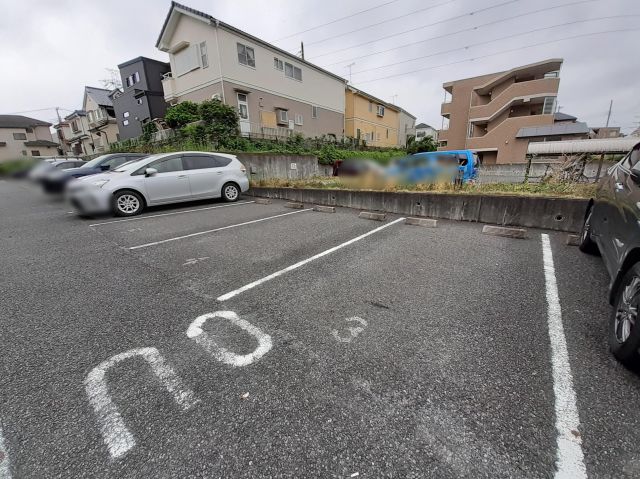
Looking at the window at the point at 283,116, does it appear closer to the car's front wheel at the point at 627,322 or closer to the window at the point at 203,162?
the window at the point at 203,162

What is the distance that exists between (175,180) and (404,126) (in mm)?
37373

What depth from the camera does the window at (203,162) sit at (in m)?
6.70

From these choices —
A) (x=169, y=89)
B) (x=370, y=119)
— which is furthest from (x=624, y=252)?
(x=370, y=119)

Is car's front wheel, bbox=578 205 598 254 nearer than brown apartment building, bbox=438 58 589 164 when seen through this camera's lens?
Yes

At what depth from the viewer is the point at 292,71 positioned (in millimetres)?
19703

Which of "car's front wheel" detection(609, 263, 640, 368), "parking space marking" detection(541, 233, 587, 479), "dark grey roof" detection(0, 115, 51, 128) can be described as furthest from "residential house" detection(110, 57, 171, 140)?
"car's front wheel" detection(609, 263, 640, 368)

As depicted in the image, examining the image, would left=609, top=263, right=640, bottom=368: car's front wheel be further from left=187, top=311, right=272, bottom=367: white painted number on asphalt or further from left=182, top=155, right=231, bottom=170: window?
left=182, top=155, right=231, bottom=170: window

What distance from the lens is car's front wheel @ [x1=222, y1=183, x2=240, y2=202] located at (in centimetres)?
782

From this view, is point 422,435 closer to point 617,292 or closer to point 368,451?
point 368,451

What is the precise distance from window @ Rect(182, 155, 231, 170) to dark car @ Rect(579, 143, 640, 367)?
749cm

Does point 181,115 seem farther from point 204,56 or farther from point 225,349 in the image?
point 225,349

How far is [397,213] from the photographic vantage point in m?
6.44

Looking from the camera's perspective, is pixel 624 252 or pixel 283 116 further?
pixel 283 116

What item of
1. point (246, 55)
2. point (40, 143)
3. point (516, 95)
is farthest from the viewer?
point (516, 95)
